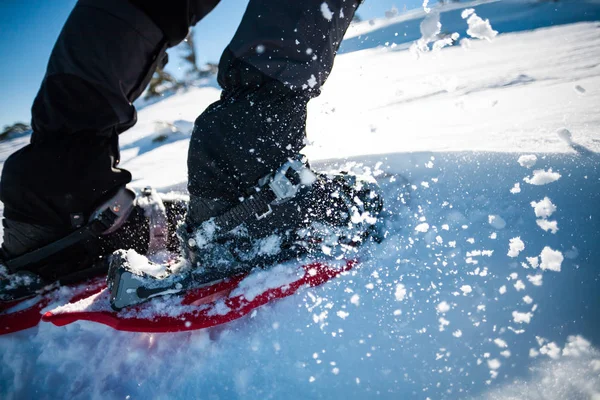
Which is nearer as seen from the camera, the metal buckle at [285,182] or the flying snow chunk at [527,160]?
the metal buckle at [285,182]

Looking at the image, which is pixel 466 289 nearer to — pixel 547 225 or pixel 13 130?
pixel 547 225

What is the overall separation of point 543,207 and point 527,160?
0.17m

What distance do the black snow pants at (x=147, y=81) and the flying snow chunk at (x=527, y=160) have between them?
2.00ft

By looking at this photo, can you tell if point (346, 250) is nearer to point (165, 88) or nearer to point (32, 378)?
point (32, 378)

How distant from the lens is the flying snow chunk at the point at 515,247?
2.31 ft

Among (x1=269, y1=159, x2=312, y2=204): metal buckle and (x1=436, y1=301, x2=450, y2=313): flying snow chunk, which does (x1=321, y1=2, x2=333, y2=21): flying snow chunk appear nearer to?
(x1=269, y1=159, x2=312, y2=204): metal buckle

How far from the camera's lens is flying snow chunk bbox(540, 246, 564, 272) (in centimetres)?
65

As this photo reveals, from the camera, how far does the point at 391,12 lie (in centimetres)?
114

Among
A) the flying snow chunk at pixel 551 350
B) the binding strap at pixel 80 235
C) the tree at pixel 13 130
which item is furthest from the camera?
the tree at pixel 13 130

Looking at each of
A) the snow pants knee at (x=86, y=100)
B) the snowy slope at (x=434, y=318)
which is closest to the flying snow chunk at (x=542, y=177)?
the snowy slope at (x=434, y=318)

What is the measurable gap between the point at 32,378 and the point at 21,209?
15.9 inches

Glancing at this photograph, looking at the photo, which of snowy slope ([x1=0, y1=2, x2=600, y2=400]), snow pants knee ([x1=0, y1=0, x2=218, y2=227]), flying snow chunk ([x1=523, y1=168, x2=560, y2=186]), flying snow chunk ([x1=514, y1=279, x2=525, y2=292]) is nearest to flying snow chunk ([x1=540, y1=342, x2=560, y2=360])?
snowy slope ([x1=0, y1=2, x2=600, y2=400])

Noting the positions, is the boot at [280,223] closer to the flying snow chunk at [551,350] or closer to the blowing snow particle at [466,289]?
the blowing snow particle at [466,289]

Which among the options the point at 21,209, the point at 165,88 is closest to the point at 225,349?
the point at 21,209
